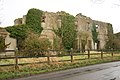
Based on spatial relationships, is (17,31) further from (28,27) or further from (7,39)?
(28,27)

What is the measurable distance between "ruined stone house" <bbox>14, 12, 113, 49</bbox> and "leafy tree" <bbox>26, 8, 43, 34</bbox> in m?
1.00

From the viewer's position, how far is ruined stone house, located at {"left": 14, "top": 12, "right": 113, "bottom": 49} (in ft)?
127

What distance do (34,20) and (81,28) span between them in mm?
10800

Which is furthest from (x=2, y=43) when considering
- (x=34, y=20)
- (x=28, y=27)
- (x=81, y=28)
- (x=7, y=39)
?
(x=81, y=28)

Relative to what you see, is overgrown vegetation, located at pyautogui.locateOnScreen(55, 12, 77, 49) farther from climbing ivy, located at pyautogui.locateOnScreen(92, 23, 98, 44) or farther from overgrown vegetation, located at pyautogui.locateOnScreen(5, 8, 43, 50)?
climbing ivy, located at pyautogui.locateOnScreen(92, 23, 98, 44)

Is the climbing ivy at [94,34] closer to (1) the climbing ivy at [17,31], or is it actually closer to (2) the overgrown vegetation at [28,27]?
(2) the overgrown vegetation at [28,27]

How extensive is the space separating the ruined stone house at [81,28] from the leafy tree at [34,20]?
1002 mm

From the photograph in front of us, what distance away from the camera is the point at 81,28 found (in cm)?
4481

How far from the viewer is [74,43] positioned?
41500 millimetres

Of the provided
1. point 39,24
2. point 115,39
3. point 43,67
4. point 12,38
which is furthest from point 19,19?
point 43,67

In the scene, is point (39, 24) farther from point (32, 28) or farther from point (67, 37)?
Answer: point (67, 37)

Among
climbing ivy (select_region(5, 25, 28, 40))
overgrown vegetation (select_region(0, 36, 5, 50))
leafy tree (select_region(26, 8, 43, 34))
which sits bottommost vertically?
overgrown vegetation (select_region(0, 36, 5, 50))

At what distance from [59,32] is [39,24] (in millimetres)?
3644

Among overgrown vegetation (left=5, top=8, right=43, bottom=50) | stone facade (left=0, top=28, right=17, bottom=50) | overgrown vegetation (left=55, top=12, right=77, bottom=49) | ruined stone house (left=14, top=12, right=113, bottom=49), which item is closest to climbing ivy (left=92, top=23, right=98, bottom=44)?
ruined stone house (left=14, top=12, right=113, bottom=49)
